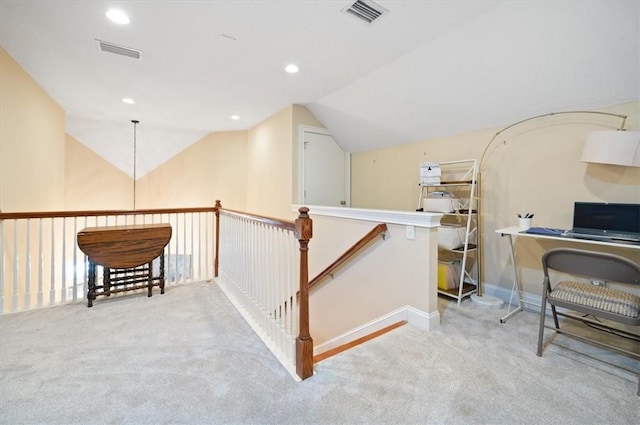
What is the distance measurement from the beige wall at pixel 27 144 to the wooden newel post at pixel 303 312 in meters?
3.30

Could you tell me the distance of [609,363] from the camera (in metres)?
1.86

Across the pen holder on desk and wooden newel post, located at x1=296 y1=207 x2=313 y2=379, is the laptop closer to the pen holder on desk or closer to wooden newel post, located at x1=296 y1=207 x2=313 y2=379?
the pen holder on desk

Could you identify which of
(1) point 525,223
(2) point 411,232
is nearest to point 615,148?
(1) point 525,223

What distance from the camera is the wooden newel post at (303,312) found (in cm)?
170

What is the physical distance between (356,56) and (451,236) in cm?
209

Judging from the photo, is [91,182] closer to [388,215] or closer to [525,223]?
[388,215]

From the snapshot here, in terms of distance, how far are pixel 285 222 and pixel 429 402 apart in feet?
4.26

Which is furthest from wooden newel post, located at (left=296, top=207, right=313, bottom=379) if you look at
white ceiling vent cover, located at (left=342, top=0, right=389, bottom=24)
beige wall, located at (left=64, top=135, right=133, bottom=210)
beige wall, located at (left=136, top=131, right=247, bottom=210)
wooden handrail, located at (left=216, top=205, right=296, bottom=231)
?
beige wall, located at (left=64, top=135, right=133, bottom=210)

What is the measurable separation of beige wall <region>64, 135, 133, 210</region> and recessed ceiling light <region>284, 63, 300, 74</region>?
4569mm

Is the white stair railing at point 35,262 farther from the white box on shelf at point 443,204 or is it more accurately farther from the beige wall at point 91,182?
the white box on shelf at point 443,204

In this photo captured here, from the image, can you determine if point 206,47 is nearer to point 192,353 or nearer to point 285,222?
point 285,222

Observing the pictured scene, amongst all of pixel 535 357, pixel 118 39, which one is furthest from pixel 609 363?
pixel 118 39

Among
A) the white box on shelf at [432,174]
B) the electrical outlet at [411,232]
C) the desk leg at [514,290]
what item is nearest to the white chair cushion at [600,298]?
the desk leg at [514,290]

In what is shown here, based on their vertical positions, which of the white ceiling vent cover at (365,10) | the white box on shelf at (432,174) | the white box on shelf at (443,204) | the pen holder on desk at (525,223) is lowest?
the pen holder on desk at (525,223)
